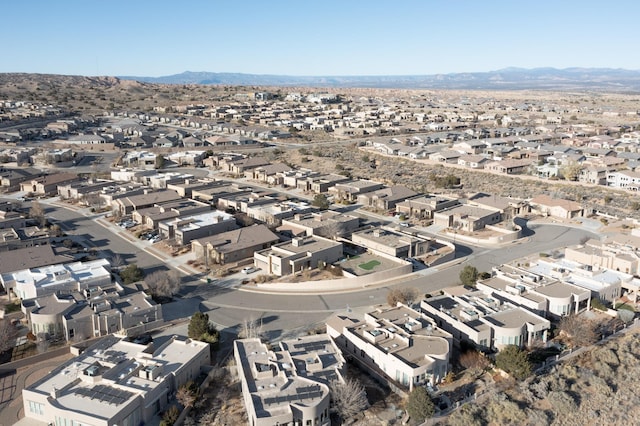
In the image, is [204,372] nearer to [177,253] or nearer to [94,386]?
[94,386]

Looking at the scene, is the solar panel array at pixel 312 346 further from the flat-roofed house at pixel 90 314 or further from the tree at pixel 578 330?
the tree at pixel 578 330

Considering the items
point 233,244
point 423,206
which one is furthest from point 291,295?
point 423,206

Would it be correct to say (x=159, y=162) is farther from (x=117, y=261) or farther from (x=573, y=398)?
(x=573, y=398)

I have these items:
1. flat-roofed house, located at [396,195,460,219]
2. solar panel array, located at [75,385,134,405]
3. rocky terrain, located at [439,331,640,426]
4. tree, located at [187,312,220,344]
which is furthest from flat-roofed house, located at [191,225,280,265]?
rocky terrain, located at [439,331,640,426]

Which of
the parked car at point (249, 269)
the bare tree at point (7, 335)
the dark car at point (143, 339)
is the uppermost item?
the bare tree at point (7, 335)

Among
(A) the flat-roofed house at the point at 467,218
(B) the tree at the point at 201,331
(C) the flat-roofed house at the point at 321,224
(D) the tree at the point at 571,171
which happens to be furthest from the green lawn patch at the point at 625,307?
(D) the tree at the point at 571,171

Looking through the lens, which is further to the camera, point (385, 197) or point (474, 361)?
point (385, 197)

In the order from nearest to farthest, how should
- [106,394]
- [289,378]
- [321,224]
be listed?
[106,394] → [289,378] → [321,224]
